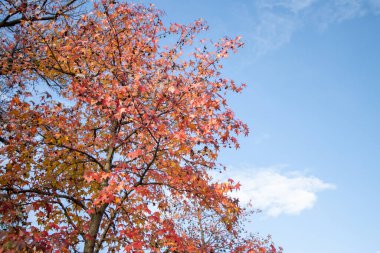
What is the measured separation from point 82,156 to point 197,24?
546cm

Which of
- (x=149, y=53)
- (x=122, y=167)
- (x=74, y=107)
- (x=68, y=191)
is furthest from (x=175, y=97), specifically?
(x=68, y=191)

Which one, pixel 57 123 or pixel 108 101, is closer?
pixel 108 101

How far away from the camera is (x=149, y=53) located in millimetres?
10094

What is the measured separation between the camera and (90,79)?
8.37 metres

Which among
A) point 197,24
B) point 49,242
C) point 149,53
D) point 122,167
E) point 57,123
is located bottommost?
point 49,242

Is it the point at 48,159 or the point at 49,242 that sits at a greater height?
the point at 48,159

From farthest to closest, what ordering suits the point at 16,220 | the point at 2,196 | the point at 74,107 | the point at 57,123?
1. the point at 74,107
2. the point at 57,123
3. the point at 16,220
4. the point at 2,196

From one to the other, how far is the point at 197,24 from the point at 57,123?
17.1 feet

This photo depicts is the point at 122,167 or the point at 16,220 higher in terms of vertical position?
the point at 122,167

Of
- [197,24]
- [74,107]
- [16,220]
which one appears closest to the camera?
[16,220]

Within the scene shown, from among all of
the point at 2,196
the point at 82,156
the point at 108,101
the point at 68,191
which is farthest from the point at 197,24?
the point at 2,196

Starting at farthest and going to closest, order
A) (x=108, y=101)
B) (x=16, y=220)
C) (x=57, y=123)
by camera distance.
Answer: (x=57, y=123)
(x=16, y=220)
(x=108, y=101)

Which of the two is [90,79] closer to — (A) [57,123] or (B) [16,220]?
(A) [57,123]

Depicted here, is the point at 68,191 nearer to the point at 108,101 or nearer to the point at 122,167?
the point at 122,167
